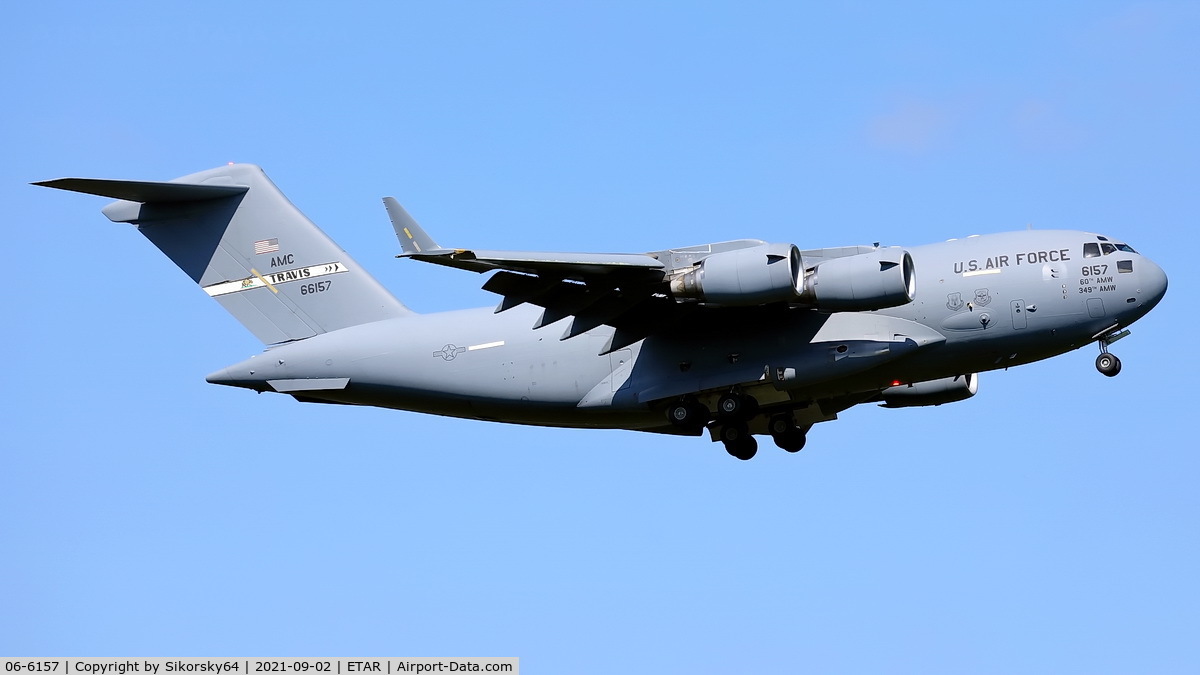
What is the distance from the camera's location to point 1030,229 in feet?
60.0

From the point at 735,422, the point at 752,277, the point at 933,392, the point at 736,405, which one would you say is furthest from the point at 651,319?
the point at 933,392

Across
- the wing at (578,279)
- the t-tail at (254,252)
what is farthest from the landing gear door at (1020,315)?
the t-tail at (254,252)

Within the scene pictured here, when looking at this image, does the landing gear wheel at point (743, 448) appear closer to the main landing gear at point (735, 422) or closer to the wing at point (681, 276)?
the main landing gear at point (735, 422)

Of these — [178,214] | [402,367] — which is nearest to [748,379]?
[402,367]

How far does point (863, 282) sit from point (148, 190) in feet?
29.7

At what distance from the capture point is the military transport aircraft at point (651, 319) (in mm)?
17516

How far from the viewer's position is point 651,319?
61.7 feet

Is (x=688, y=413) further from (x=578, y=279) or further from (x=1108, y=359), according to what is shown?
(x=1108, y=359)

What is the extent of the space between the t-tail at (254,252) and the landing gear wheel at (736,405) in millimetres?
4335

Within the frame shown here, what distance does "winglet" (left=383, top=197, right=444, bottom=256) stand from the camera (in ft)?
55.6

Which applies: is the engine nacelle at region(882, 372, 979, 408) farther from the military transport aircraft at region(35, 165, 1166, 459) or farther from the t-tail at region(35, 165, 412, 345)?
the t-tail at region(35, 165, 412, 345)

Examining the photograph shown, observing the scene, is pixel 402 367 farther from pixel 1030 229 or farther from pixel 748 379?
pixel 1030 229

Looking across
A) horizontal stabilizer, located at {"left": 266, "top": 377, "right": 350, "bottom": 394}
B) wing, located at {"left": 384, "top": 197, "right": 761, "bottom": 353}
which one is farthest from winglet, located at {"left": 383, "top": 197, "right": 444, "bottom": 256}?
horizontal stabilizer, located at {"left": 266, "top": 377, "right": 350, "bottom": 394}

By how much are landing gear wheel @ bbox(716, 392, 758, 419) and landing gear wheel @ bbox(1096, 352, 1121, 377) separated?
3.77m
